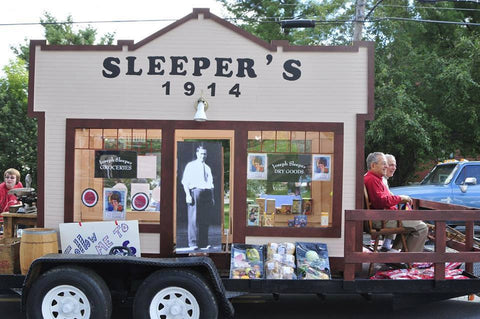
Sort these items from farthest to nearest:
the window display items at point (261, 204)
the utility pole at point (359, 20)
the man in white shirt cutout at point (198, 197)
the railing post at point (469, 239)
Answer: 1. the utility pole at point (359, 20)
2. the window display items at point (261, 204)
3. the man in white shirt cutout at point (198, 197)
4. the railing post at point (469, 239)

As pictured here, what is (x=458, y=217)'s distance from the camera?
4855 millimetres

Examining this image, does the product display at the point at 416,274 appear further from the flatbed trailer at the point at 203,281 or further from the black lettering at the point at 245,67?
the black lettering at the point at 245,67

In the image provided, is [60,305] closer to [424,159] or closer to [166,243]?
[166,243]

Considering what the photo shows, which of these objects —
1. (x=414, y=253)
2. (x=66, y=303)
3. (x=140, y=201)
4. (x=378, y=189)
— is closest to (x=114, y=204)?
(x=140, y=201)

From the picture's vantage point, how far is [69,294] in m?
4.56

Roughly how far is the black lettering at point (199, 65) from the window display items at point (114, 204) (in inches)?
64.2

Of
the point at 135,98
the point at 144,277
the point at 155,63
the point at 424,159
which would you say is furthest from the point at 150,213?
the point at 424,159

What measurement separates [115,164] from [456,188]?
7.95 metres

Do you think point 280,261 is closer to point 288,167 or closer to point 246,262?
point 246,262

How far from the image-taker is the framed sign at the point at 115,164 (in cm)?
558

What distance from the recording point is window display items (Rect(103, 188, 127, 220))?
18.3 ft

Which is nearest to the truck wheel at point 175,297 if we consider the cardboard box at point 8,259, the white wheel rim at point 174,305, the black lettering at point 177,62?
the white wheel rim at point 174,305

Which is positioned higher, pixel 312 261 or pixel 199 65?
pixel 199 65

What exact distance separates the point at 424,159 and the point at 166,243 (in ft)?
39.6
